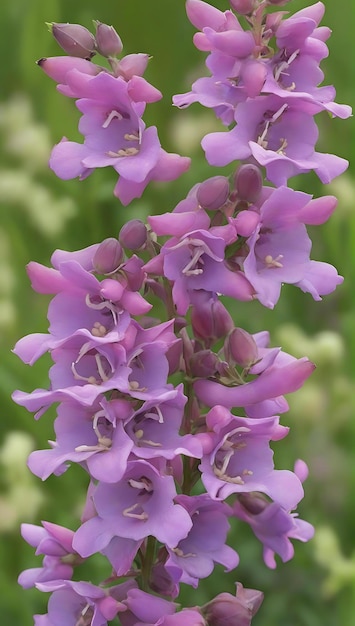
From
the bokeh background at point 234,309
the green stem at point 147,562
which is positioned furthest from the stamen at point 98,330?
the bokeh background at point 234,309

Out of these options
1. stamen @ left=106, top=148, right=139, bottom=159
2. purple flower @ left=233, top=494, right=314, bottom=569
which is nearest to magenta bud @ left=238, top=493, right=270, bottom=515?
purple flower @ left=233, top=494, right=314, bottom=569

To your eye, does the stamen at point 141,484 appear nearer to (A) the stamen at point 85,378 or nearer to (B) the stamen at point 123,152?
(A) the stamen at point 85,378

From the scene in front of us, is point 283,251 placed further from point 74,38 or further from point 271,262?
point 74,38

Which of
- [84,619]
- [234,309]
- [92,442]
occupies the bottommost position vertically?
[234,309]

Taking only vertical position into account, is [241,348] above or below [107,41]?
below

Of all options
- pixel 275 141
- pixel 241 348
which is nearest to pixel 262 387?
pixel 241 348

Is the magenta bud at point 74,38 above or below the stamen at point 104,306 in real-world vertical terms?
above
